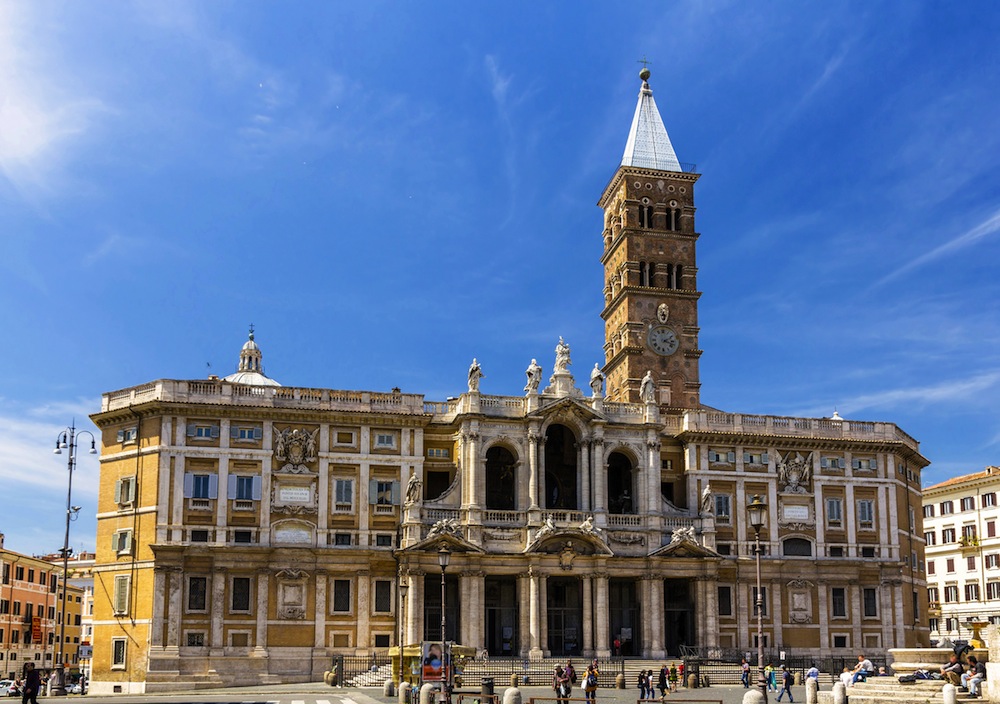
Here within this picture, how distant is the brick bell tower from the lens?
84.2 meters

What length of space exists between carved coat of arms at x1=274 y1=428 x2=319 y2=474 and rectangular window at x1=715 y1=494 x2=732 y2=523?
979 inches

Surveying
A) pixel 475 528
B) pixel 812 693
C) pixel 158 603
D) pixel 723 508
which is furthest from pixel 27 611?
pixel 812 693

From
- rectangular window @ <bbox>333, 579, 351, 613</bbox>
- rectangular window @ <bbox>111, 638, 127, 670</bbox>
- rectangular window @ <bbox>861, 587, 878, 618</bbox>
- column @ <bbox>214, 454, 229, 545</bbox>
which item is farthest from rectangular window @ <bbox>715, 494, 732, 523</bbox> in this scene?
rectangular window @ <bbox>111, 638, 127, 670</bbox>

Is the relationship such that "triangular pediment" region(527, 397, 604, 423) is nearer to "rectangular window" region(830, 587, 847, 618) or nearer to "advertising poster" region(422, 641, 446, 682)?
"rectangular window" region(830, 587, 847, 618)

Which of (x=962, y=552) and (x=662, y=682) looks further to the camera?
(x=962, y=552)

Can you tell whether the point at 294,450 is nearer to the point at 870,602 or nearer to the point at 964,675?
the point at 870,602

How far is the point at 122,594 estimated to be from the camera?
219 ft

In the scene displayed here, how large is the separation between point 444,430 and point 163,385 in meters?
16.5

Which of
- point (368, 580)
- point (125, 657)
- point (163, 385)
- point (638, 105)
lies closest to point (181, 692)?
point (125, 657)

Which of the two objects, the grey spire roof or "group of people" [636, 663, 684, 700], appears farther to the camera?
the grey spire roof

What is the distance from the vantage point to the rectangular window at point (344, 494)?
2717 inches

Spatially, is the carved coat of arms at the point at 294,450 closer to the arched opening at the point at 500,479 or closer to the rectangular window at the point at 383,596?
the rectangular window at the point at 383,596

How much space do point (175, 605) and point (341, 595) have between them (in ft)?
29.8

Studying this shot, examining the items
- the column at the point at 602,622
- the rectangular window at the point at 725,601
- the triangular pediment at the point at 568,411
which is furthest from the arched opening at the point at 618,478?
the rectangular window at the point at 725,601
